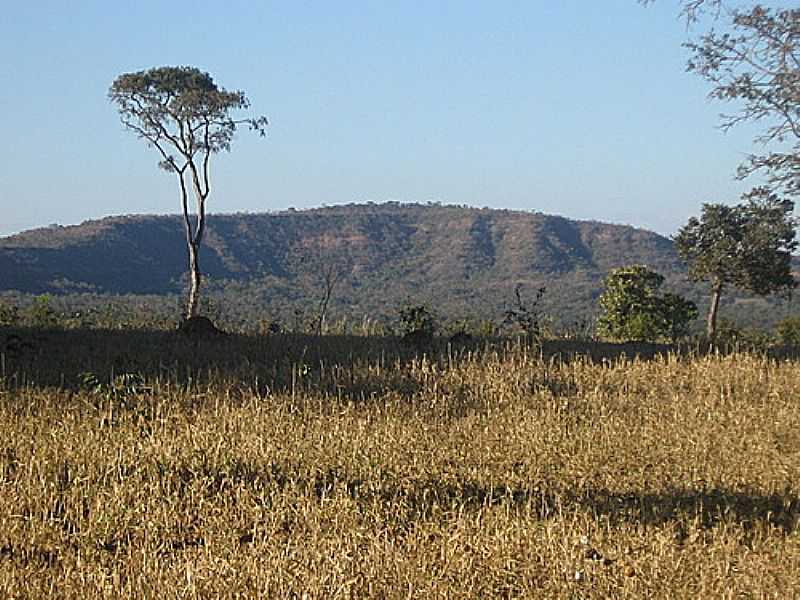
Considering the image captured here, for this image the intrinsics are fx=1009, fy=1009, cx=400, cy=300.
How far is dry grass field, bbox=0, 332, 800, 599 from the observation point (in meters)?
5.09

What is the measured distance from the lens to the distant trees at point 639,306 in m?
30.8

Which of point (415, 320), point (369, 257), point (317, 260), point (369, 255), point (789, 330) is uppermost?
point (369, 255)

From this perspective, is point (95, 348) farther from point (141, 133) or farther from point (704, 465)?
point (141, 133)

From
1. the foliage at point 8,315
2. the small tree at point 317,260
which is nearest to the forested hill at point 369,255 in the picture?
the small tree at point 317,260

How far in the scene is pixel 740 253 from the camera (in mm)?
33531

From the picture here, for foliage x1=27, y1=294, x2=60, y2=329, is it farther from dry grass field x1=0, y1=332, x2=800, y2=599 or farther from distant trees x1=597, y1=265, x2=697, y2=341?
distant trees x1=597, y1=265, x2=697, y2=341

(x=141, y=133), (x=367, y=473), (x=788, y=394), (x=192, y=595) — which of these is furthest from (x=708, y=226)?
(x=192, y=595)

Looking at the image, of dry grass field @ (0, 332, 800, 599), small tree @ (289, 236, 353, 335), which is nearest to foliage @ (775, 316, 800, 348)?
dry grass field @ (0, 332, 800, 599)

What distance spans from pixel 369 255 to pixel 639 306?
59.2m

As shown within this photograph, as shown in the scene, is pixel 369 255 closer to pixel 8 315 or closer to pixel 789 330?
pixel 789 330

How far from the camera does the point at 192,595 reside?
185 inches

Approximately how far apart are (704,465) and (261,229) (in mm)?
82377

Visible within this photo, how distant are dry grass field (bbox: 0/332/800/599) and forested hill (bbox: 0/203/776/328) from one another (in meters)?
49.1

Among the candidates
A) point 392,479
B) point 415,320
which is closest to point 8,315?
point 415,320
